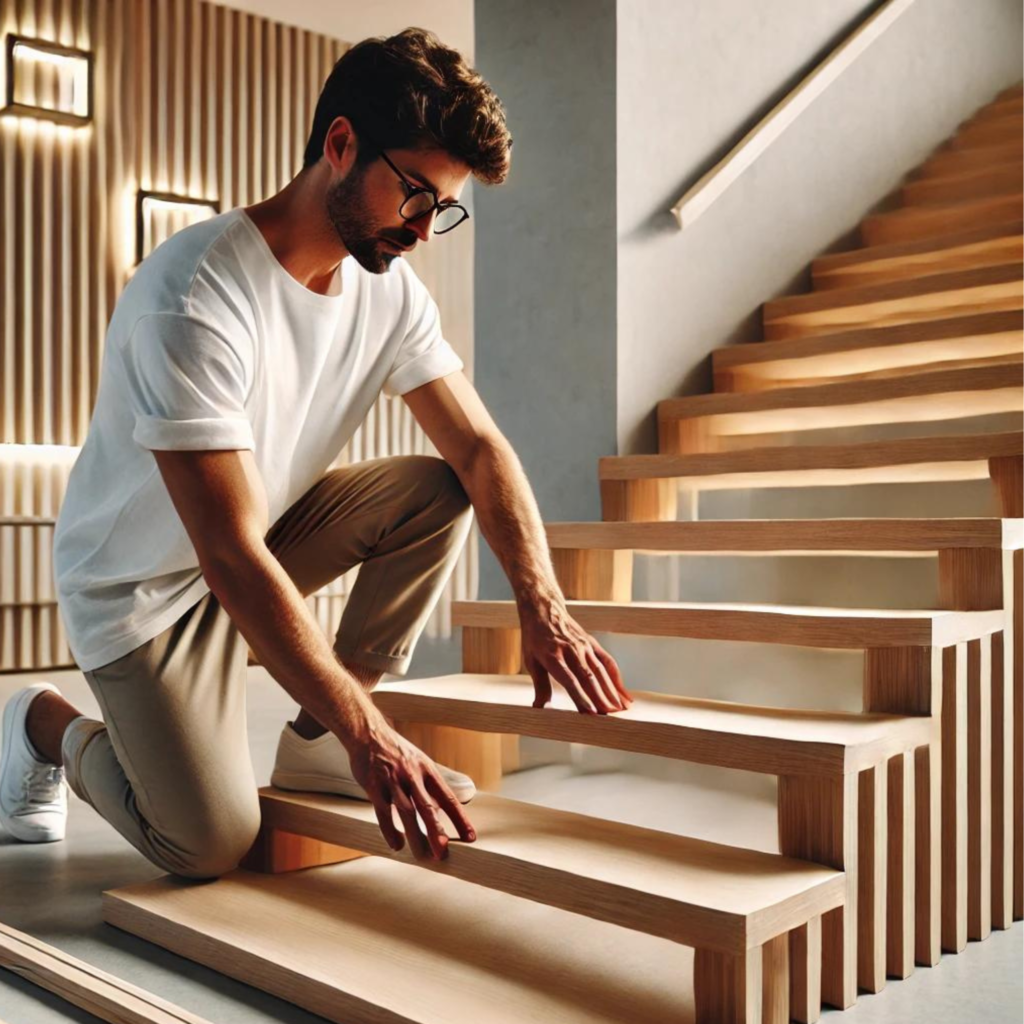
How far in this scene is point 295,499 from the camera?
6.02 feet

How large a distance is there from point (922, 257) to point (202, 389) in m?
2.44

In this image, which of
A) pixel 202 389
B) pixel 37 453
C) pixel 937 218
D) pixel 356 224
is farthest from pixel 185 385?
pixel 37 453

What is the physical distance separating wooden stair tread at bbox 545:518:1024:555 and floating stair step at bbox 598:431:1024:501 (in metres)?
0.21

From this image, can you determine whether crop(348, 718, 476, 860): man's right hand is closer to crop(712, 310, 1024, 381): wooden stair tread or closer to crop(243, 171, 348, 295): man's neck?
crop(243, 171, 348, 295): man's neck

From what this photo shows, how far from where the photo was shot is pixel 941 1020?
4.36 ft

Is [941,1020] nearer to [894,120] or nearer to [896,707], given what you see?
[896,707]

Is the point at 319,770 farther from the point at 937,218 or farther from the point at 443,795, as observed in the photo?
the point at 937,218

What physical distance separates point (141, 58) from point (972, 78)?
345 cm

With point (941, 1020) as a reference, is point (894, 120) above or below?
above

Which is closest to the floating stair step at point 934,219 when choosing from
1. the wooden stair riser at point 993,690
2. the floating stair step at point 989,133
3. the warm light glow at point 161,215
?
the floating stair step at point 989,133

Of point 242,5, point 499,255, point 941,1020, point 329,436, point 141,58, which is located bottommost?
point 941,1020

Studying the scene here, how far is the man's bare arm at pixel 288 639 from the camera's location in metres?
1.34

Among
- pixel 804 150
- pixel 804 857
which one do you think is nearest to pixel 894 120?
pixel 804 150

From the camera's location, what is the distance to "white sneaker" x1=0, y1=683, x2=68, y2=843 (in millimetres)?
2039
